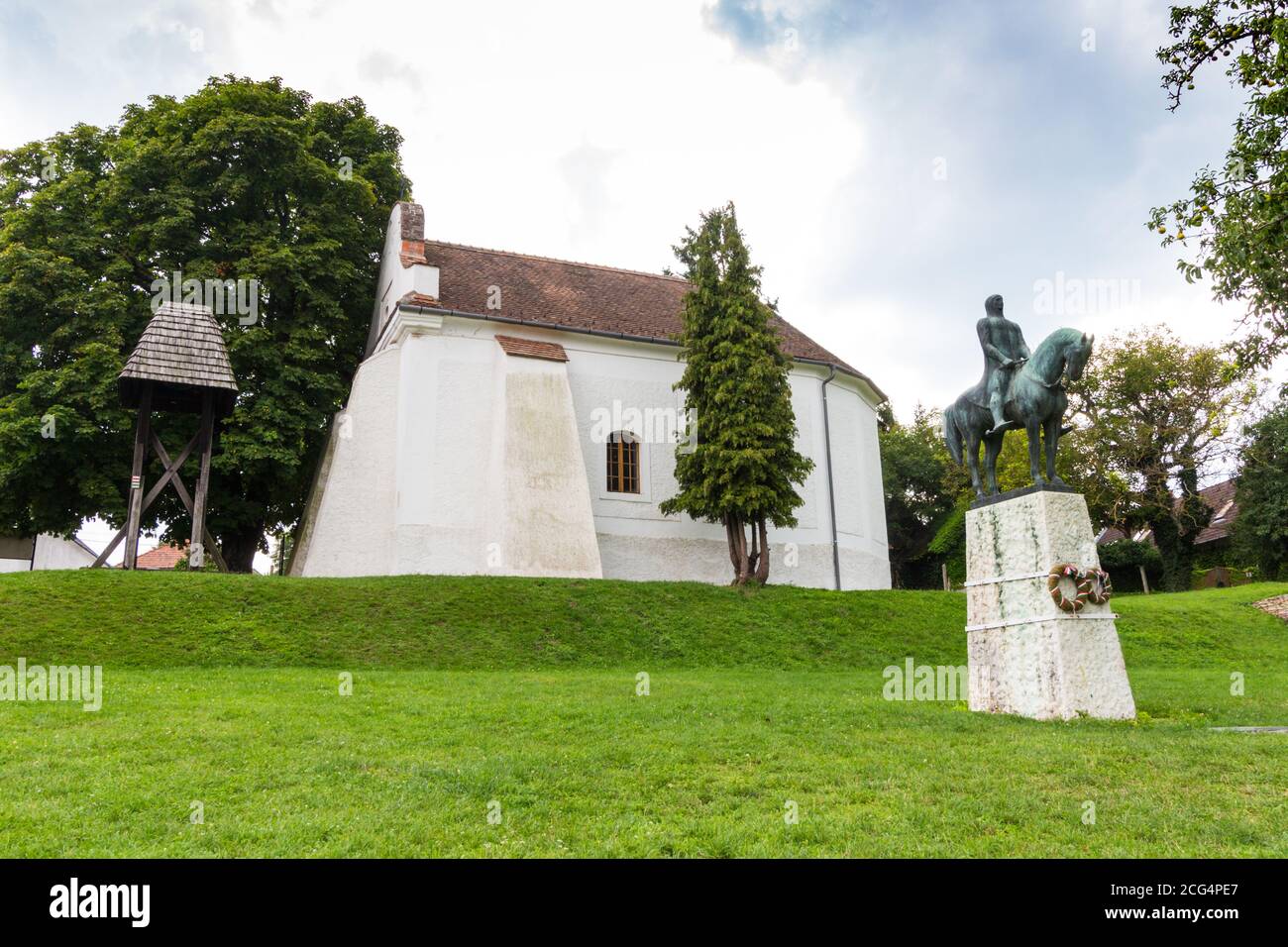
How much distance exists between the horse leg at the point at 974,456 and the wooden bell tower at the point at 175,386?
48.0 ft

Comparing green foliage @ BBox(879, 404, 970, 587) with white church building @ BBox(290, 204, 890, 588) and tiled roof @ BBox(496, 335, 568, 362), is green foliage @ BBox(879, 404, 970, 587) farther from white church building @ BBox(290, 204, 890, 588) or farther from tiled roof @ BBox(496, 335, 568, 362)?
tiled roof @ BBox(496, 335, 568, 362)

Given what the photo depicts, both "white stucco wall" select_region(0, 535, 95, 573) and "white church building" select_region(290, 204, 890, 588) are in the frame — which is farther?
"white stucco wall" select_region(0, 535, 95, 573)

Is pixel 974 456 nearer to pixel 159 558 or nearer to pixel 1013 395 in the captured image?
pixel 1013 395

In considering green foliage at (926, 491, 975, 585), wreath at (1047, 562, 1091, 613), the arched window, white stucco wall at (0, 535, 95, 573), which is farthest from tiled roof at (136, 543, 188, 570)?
wreath at (1047, 562, 1091, 613)

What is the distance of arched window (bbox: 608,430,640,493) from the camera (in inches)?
952

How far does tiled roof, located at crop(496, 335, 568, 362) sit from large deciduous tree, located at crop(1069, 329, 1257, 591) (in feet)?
82.7

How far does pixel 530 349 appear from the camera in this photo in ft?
76.5

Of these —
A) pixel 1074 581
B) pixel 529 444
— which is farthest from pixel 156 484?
pixel 1074 581

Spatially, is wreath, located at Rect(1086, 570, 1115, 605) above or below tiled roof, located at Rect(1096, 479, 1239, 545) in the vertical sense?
below

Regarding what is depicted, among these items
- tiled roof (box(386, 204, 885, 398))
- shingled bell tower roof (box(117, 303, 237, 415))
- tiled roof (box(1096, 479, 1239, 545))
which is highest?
tiled roof (box(386, 204, 885, 398))

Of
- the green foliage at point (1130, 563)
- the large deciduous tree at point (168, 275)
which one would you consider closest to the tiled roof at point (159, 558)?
the large deciduous tree at point (168, 275)

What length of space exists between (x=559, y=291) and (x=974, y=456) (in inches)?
A: 701

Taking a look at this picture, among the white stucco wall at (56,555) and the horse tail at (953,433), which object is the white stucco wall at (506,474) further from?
the white stucco wall at (56,555)

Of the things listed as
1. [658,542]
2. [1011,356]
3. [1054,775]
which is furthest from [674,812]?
[658,542]
